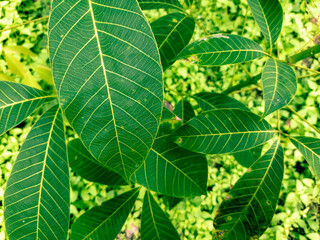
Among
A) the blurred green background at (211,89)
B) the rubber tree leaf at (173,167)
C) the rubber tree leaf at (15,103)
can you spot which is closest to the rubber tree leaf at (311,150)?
the rubber tree leaf at (173,167)

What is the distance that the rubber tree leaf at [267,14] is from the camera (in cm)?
60

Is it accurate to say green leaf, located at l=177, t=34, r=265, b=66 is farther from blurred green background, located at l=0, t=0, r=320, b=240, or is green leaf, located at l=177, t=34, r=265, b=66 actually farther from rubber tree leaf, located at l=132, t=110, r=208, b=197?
blurred green background, located at l=0, t=0, r=320, b=240

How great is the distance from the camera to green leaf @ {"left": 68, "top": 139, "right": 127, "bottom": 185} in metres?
0.81

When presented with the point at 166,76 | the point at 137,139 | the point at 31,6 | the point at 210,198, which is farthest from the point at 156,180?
the point at 31,6

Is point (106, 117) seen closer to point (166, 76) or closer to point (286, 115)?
point (166, 76)

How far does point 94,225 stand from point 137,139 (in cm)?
47

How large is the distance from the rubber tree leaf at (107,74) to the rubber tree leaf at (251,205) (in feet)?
1.01

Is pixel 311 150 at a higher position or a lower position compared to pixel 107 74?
lower

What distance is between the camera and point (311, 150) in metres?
0.60

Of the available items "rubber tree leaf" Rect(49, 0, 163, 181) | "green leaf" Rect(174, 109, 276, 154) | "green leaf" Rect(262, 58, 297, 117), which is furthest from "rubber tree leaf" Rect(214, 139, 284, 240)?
"rubber tree leaf" Rect(49, 0, 163, 181)

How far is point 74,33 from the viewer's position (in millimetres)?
389

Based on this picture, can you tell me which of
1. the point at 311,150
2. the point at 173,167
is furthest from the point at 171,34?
the point at 311,150

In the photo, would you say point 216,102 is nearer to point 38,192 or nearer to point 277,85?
point 277,85

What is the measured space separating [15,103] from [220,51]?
468mm
